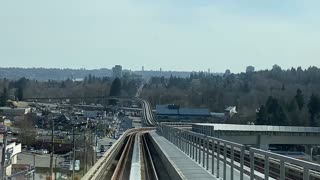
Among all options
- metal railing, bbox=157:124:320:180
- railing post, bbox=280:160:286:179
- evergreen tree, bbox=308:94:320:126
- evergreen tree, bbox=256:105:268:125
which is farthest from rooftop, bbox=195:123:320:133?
railing post, bbox=280:160:286:179

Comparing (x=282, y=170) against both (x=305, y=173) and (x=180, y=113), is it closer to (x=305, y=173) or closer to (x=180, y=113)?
(x=305, y=173)

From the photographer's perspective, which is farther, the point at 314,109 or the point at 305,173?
the point at 314,109

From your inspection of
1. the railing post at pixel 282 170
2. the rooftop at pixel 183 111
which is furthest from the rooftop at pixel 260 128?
the rooftop at pixel 183 111

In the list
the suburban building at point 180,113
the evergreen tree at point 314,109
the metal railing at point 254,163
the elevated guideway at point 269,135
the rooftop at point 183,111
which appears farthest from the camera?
the rooftop at point 183,111

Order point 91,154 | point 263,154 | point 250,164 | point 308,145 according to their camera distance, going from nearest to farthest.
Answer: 1. point 263,154
2. point 250,164
3. point 91,154
4. point 308,145

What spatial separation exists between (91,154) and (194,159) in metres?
37.0

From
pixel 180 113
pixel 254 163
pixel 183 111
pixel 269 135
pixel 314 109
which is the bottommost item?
pixel 269 135

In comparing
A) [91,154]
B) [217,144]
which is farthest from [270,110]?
[217,144]

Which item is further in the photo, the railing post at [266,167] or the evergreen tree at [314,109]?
the evergreen tree at [314,109]

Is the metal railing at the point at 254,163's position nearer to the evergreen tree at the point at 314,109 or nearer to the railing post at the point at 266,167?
the railing post at the point at 266,167

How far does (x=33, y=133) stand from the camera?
103 m

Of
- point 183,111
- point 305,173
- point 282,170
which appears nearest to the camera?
point 305,173

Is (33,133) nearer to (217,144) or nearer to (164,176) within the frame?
(164,176)

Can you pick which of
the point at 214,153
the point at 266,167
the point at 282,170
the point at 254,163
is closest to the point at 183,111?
the point at 214,153
